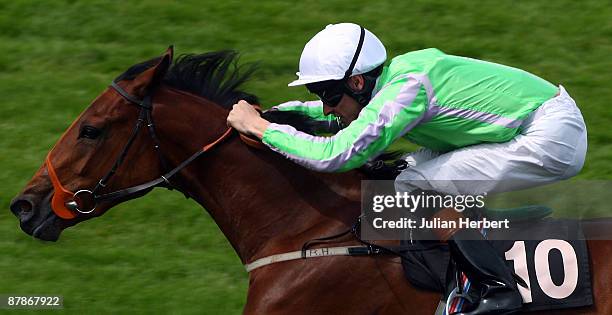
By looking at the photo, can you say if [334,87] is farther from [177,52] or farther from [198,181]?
[177,52]

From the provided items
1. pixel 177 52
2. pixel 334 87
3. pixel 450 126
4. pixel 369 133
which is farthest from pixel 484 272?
pixel 177 52

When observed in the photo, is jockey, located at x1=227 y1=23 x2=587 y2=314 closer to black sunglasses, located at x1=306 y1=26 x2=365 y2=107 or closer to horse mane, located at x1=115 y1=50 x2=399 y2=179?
black sunglasses, located at x1=306 y1=26 x2=365 y2=107

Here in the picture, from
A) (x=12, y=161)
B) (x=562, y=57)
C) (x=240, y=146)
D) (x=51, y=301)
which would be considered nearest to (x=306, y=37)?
(x=562, y=57)

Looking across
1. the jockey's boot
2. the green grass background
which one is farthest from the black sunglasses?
the green grass background

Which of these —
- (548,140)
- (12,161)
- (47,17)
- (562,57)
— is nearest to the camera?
(548,140)

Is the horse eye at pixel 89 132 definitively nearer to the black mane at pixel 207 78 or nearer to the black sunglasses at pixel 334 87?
the black mane at pixel 207 78

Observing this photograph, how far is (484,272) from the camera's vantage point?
4.94m

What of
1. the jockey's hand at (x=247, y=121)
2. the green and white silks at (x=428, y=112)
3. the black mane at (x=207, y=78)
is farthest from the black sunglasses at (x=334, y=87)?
the black mane at (x=207, y=78)

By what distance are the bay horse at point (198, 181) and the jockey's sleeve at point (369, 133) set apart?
0.36 metres

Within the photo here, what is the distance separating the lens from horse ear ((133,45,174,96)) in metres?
5.20

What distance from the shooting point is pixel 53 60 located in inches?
433

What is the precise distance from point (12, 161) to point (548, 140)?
227 inches

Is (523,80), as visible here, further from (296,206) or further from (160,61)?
(160,61)

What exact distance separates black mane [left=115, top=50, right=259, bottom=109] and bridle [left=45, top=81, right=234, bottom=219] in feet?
0.70
